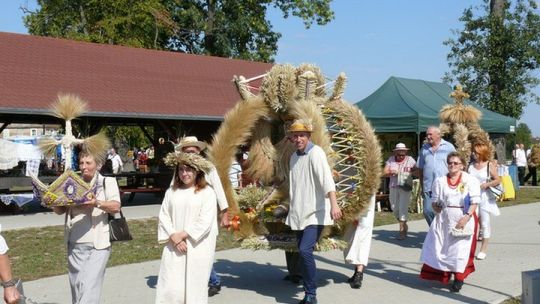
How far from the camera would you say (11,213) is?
53.2 feet

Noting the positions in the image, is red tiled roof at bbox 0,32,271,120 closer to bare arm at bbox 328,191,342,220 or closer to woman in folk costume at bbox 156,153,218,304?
woman in folk costume at bbox 156,153,218,304

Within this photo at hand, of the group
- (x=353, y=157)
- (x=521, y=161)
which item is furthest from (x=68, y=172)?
(x=521, y=161)

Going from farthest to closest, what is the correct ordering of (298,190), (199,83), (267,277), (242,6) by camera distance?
(242,6) < (199,83) < (267,277) < (298,190)

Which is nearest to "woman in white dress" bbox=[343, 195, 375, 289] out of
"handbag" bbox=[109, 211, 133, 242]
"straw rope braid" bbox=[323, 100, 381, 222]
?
"straw rope braid" bbox=[323, 100, 381, 222]

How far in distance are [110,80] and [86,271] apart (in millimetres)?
13728

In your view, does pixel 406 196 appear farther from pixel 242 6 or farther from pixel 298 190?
pixel 242 6

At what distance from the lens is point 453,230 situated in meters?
7.41

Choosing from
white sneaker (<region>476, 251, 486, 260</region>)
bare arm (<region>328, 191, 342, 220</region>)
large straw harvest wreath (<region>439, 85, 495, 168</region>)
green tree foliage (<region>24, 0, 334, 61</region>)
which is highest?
green tree foliage (<region>24, 0, 334, 61</region>)

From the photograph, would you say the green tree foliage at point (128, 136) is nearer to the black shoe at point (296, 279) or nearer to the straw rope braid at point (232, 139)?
the black shoe at point (296, 279)

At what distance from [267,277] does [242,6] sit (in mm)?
32505

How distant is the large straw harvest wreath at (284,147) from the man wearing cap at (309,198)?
318mm

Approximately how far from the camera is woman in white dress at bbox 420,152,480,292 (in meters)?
7.33

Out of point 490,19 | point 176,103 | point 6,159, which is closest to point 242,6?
point 490,19

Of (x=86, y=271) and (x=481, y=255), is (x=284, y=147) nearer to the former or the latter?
(x=86, y=271)
